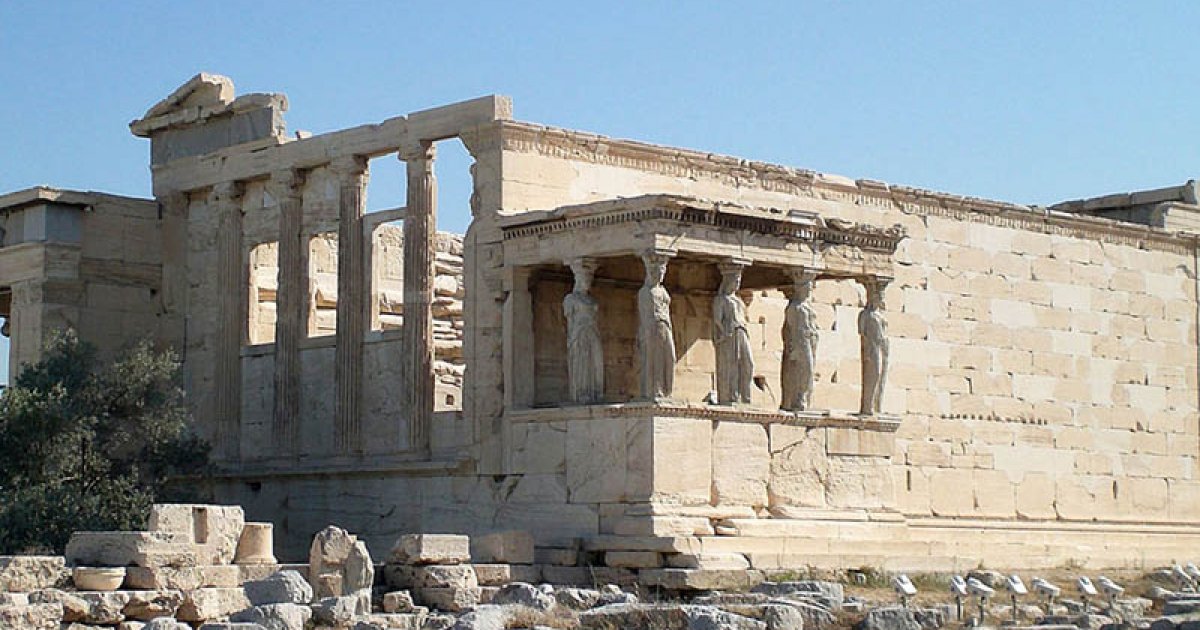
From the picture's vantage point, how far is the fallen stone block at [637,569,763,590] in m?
19.9

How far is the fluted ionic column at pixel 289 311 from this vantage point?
2444cm

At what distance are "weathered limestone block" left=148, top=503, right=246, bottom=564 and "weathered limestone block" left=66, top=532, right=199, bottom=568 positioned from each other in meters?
0.47

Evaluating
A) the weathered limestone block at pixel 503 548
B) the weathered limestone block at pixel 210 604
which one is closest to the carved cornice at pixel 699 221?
the weathered limestone block at pixel 503 548

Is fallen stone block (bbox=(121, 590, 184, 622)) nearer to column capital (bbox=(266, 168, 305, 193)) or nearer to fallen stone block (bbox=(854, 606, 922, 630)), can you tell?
fallen stone block (bbox=(854, 606, 922, 630))

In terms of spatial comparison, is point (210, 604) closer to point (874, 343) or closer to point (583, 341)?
point (583, 341)

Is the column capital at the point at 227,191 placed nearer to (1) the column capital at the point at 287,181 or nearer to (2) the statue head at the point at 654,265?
(1) the column capital at the point at 287,181

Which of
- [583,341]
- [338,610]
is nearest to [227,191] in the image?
[583,341]

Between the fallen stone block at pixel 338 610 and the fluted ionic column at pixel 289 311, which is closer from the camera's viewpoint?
the fallen stone block at pixel 338 610

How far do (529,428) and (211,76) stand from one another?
6589 mm

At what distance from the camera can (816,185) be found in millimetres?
24891

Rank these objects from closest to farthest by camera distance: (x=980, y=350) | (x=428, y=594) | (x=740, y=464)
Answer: (x=428, y=594) → (x=740, y=464) → (x=980, y=350)

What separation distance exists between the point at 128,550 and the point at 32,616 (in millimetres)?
1395

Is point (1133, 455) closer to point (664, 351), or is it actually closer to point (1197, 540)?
point (1197, 540)

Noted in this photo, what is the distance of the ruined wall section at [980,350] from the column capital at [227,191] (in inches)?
167
